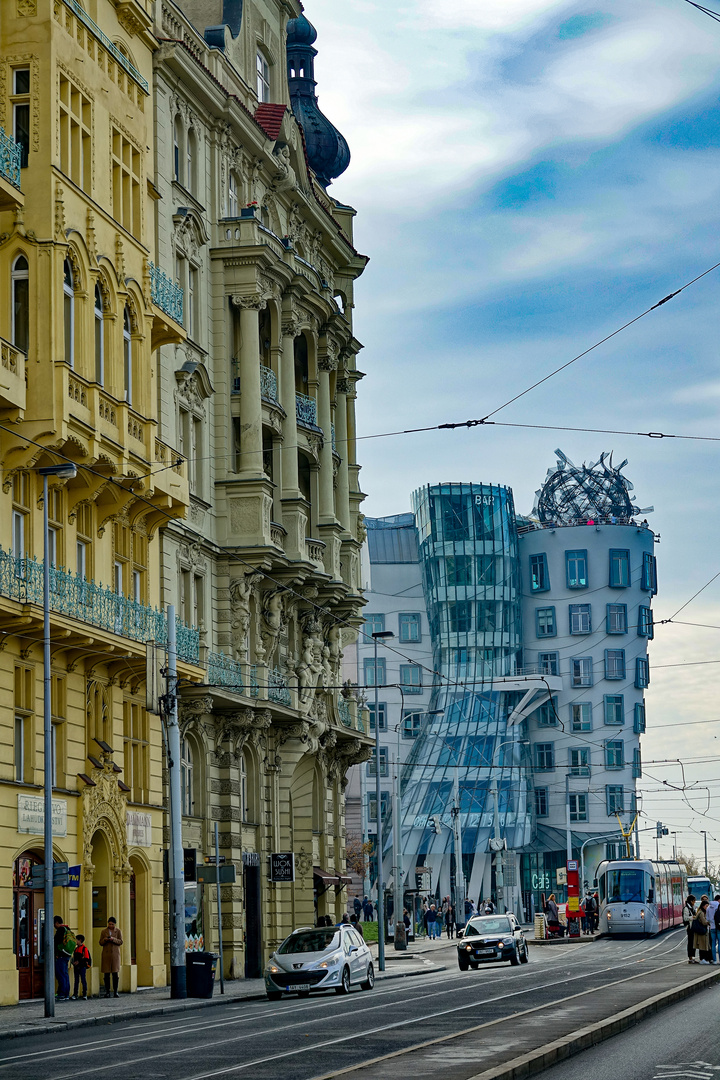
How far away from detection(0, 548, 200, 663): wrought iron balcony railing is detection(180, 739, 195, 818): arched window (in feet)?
10.2

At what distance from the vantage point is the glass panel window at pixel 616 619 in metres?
127

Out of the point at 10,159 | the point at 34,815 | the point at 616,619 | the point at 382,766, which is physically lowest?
the point at 34,815

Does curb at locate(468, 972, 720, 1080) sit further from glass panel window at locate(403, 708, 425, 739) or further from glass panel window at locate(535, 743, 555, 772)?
glass panel window at locate(535, 743, 555, 772)

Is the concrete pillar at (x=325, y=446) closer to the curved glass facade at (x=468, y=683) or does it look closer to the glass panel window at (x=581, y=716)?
the curved glass facade at (x=468, y=683)

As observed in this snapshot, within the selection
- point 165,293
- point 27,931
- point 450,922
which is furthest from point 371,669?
point 27,931

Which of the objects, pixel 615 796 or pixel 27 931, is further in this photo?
pixel 615 796

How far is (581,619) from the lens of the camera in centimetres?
12825

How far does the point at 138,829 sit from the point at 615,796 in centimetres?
9002

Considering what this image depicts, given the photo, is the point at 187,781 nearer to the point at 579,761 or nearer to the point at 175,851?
the point at 175,851

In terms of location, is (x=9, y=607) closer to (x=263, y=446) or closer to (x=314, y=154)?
(x=263, y=446)

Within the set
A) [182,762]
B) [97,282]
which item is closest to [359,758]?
[182,762]

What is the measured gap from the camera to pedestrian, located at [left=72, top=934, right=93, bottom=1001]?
33.6 meters

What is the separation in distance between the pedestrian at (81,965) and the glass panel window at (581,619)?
96.2 metres

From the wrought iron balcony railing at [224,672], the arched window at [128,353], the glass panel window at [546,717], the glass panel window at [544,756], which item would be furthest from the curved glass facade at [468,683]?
the arched window at [128,353]
